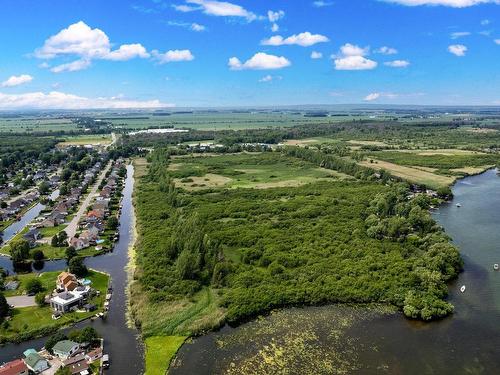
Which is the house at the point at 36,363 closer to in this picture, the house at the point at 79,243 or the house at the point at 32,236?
the house at the point at 79,243

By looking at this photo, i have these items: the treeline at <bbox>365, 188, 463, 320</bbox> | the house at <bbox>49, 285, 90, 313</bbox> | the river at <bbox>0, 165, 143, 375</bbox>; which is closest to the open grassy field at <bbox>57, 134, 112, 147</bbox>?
the river at <bbox>0, 165, 143, 375</bbox>

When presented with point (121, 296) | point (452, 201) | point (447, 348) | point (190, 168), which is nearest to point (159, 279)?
point (121, 296)

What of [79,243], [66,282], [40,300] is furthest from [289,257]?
[79,243]

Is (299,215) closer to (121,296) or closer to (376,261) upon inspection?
(376,261)

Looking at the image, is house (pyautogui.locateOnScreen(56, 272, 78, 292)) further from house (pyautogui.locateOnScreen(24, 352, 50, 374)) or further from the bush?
house (pyautogui.locateOnScreen(24, 352, 50, 374))

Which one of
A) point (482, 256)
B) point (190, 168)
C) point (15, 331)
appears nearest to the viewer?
point (15, 331)

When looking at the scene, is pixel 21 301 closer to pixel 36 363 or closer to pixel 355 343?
pixel 36 363

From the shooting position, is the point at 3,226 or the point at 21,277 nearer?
the point at 21,277
